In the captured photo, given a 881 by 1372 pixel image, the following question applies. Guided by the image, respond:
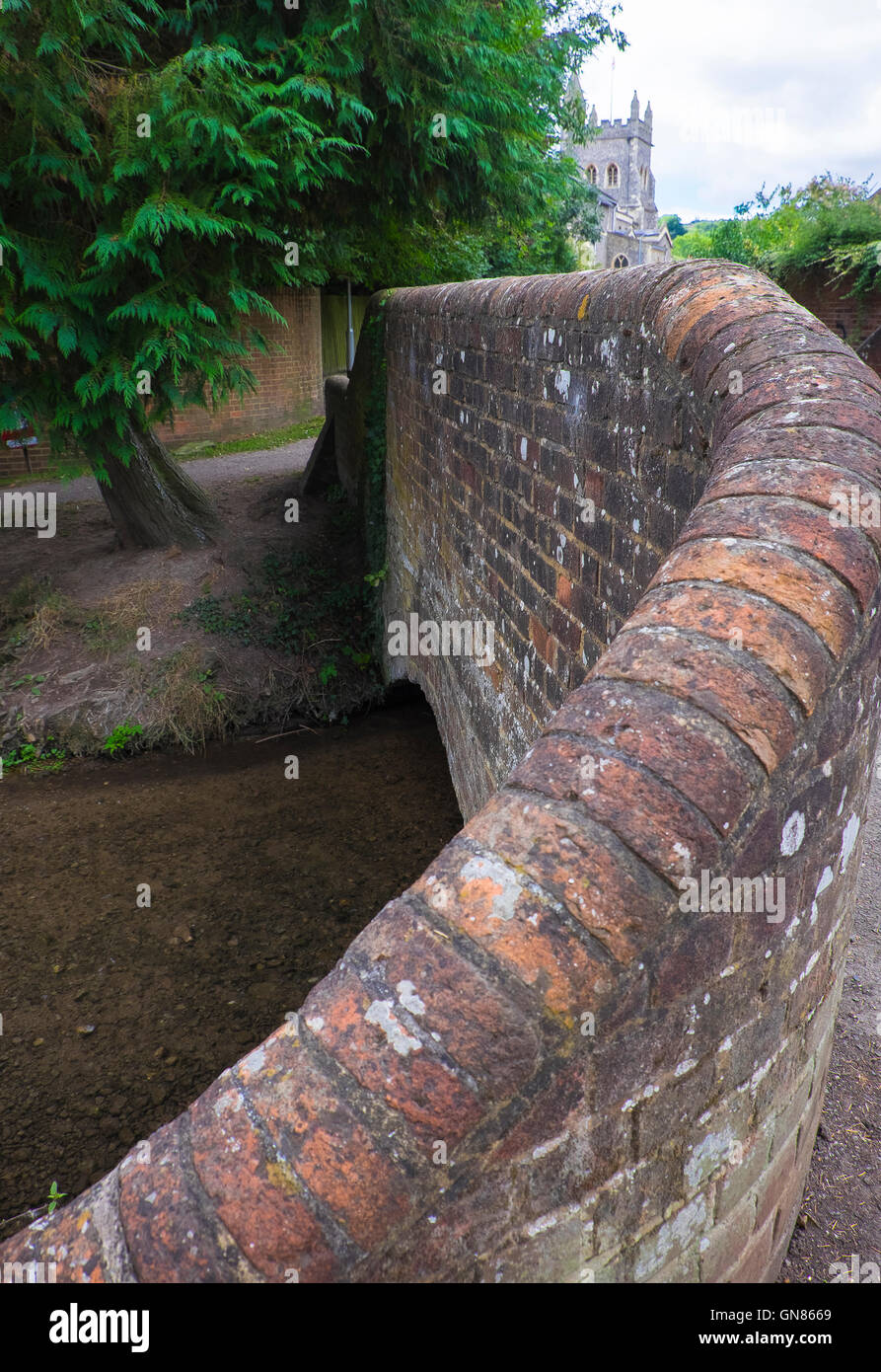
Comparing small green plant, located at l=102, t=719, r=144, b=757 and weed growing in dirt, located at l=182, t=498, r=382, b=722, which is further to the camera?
weed growing in dirt, located at l=182, t=498, r=382, b=722

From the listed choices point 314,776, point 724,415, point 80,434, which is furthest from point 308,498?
point 724,415

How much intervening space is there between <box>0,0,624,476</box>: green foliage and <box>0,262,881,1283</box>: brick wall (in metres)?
6.16

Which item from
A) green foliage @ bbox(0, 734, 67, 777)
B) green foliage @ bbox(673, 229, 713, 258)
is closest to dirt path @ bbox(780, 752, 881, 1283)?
green foliage @ bbox(0, 734, 67, 777)

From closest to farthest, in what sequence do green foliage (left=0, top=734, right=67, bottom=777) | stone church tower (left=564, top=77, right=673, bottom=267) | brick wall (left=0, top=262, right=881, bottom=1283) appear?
brick wall (left=0, top=262, right=881, bottom=1283), green foliage (left=0, top=734, right=67, bottom=777), stone church tower (left=564, top=77, right=673, bottom=267)

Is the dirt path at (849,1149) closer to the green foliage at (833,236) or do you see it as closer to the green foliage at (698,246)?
the green foliage at (833,236)

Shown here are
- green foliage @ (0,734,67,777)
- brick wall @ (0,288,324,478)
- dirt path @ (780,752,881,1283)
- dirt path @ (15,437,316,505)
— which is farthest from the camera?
brick wall @ (0,288,324,478)

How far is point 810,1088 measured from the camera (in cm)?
237

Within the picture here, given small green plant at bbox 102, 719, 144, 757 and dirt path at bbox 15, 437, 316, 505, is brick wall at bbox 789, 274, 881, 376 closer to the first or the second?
dirt path at bbox 15, 437, 316, 505

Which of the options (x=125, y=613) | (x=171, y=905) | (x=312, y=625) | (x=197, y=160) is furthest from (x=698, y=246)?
(x=171, y=905)

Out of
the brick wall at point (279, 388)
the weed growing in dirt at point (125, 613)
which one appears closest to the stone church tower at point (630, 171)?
the brick wall at point (279, 388)

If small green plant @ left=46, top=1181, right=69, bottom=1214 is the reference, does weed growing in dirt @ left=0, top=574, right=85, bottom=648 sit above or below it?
above

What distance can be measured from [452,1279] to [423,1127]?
33 cm

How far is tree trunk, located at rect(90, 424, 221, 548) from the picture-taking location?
990 cm
